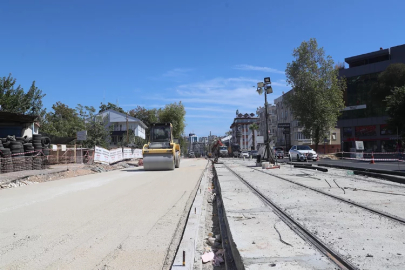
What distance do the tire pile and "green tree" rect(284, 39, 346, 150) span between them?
33969 mm

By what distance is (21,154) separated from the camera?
2080 centimetres

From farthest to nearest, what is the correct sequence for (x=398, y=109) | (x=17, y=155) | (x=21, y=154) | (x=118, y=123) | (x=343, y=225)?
(x=118, y=123) → (x=398, y=109) → (x=21, y=154) → (x=17, y=155) → (x=343, y=225)

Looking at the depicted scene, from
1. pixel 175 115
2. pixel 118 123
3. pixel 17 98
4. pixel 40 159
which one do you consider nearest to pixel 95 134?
pixel 17 98

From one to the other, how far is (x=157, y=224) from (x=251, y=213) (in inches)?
77.9

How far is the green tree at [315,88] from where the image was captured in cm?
4528

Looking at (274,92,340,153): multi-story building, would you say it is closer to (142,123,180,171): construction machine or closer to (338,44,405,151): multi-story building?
(338,44,405,151): multi-story building

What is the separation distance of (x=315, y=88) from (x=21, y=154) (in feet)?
120

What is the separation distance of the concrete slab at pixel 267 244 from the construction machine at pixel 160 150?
1690cm

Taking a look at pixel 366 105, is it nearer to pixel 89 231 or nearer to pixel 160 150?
pixel 160 150

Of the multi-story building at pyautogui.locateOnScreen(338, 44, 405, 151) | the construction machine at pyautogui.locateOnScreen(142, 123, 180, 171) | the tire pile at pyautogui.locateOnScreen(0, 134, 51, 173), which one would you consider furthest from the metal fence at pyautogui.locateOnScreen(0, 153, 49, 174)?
the multi-story building at pyautogui.locateOnScreen(338, 44, 405, 151)

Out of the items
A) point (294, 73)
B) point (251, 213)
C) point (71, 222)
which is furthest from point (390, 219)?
point (294, 73)

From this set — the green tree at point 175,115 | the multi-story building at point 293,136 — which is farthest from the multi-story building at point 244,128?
the green tree at point 175,115

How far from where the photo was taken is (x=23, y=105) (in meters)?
34.6

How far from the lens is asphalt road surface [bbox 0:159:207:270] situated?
15.7ft
